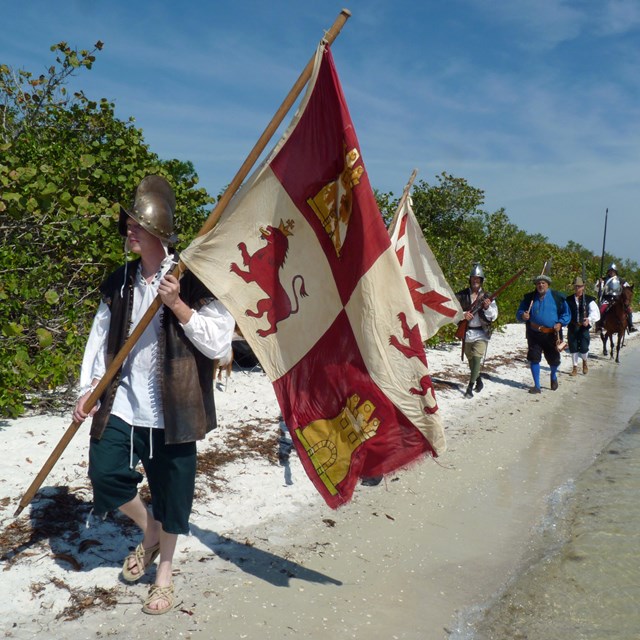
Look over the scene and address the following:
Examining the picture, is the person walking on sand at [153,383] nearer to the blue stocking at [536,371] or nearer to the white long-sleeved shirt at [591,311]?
the blue stocking at [536,371]

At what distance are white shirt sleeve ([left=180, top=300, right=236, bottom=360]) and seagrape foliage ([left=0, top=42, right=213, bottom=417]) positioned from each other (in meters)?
3.08

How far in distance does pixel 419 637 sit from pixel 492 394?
309 inches

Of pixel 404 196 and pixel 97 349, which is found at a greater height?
pixel 404 196

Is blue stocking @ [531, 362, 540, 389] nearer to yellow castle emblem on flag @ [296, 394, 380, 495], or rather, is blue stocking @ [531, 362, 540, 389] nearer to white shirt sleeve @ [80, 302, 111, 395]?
yellow castle emblem on flag @ [296, 394, 380, 495]

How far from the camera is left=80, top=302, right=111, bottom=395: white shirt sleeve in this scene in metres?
3.57

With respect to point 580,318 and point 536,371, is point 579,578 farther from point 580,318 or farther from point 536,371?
point 580,318

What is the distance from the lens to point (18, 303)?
5.88m

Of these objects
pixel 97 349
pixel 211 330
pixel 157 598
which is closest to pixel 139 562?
pixel 157 598

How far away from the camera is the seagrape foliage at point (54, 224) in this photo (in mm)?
5895

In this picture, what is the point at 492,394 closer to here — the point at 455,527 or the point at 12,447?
the point at 455,527

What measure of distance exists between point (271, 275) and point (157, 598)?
182cm

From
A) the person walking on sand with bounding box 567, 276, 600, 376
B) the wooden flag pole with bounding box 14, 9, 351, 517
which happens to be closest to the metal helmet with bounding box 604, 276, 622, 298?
the person walking on sand with bounding box 567, 276, 600, 376

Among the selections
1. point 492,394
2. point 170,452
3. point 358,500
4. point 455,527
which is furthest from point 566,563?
point 492,394

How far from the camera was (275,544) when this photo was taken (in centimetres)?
468
